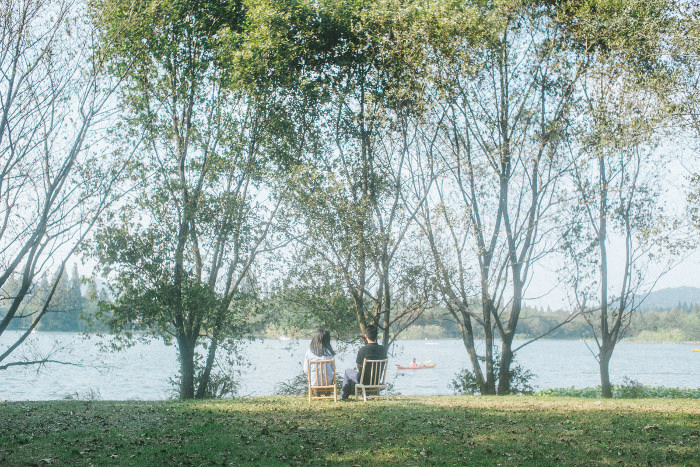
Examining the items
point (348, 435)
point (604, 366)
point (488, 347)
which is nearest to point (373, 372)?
point (348, 435)

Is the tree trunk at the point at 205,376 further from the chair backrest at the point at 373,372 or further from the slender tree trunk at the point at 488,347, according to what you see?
the slender tree trunk at the point at 488,347

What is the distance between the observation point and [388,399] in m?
13.2

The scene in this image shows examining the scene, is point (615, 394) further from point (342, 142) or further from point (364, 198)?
point (342, 142)

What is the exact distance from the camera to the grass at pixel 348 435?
271 inches

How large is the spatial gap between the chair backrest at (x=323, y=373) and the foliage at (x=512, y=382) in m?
7.26

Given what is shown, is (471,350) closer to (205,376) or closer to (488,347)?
(488,347)

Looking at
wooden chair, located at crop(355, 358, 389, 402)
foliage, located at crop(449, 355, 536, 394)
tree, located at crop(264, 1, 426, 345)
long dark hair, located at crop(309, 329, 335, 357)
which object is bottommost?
foliage, located at crop(449, 355, 536, 394)

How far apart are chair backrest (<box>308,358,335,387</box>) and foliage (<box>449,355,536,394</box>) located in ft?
23.8

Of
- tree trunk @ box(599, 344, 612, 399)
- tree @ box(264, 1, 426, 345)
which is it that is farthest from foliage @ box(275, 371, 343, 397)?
tree trunk @ box(599, 344, 612, 399)

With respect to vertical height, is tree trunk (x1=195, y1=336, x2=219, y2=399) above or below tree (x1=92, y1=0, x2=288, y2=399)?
below

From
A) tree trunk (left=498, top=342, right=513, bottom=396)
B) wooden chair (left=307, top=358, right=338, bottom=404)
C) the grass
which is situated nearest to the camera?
the grass

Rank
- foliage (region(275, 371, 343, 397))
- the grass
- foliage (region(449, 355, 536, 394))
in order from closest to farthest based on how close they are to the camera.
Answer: the grass, foliage (region(275, 371, 343, 397)), foliage (region(449, 355, 536, 394))

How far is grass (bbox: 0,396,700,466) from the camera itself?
22.6ft

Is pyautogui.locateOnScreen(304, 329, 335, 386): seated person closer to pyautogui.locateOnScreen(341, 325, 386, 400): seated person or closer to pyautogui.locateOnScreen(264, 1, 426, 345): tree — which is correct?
pyautogui.locateOnScreen(341, 325, 386, 400): seated person
